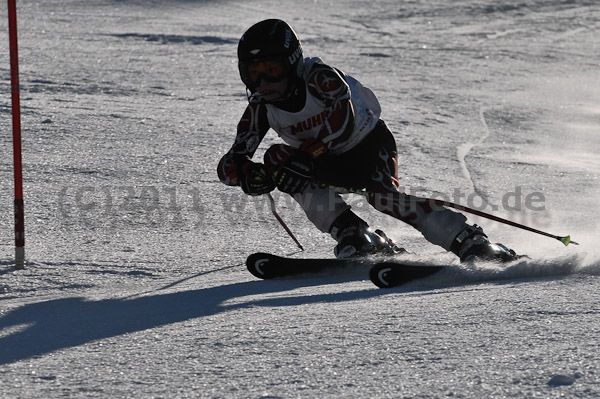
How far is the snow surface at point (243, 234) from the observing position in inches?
88.5

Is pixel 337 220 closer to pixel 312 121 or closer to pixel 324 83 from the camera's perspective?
pixel 312 121

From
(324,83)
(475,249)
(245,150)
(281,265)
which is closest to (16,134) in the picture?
(245,150)

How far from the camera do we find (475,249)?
3.73 m

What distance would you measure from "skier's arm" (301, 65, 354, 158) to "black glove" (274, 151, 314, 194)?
0.32ft

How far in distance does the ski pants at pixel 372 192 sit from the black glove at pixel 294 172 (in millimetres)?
66

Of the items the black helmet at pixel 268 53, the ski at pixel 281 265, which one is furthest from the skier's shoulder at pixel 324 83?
the ski at pixel 281 265

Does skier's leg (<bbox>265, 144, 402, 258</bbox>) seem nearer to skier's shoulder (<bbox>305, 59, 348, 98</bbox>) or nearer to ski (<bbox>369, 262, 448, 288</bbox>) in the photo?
skier's shoulder (<bbox>305, 59, 348, 98</bbox>)

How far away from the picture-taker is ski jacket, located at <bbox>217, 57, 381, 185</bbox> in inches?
154

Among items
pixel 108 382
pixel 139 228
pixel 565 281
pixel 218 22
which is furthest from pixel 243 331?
pixel 218 22

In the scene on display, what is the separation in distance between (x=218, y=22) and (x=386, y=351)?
1059 centimetres

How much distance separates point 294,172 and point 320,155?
7.1 inches

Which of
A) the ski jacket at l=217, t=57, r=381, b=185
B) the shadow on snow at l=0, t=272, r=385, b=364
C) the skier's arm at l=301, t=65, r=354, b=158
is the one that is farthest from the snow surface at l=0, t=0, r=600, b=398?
the skier's arm at l=301, t=65, r=354, b=158

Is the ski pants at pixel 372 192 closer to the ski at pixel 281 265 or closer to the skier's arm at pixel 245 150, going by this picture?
the skier's arm at pixel 245 150

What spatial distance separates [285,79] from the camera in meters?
3.82
